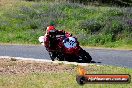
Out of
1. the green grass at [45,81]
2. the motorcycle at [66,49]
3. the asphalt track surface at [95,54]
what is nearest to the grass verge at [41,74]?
the green grass at [45,81]

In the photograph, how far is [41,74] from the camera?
13.6 meters

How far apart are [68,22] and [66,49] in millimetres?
12721

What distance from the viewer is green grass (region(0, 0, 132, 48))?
88.7 ft

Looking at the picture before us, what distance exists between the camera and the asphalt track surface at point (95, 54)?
735 inches

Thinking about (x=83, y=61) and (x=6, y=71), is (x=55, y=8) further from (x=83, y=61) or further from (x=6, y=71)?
(x=6, y=71)

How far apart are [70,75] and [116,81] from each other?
5.96 meters

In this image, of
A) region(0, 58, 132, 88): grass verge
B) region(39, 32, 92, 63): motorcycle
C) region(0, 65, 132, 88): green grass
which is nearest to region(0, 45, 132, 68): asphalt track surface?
region(39, 32, 92, 63): motorcycle

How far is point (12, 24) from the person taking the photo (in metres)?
31.9

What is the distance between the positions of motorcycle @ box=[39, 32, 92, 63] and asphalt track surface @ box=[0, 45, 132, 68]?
0.64 metres

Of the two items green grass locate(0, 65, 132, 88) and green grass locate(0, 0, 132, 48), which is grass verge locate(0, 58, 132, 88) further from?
green grass locate(0, 0, 132, 48)

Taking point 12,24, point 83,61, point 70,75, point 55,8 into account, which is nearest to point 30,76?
point 70,75

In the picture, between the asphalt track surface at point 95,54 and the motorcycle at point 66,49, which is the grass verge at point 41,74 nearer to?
the motorcycle at point 66,49

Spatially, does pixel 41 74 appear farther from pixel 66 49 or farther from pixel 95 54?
pixel 95 54

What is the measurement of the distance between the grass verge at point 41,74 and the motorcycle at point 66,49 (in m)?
2.14
